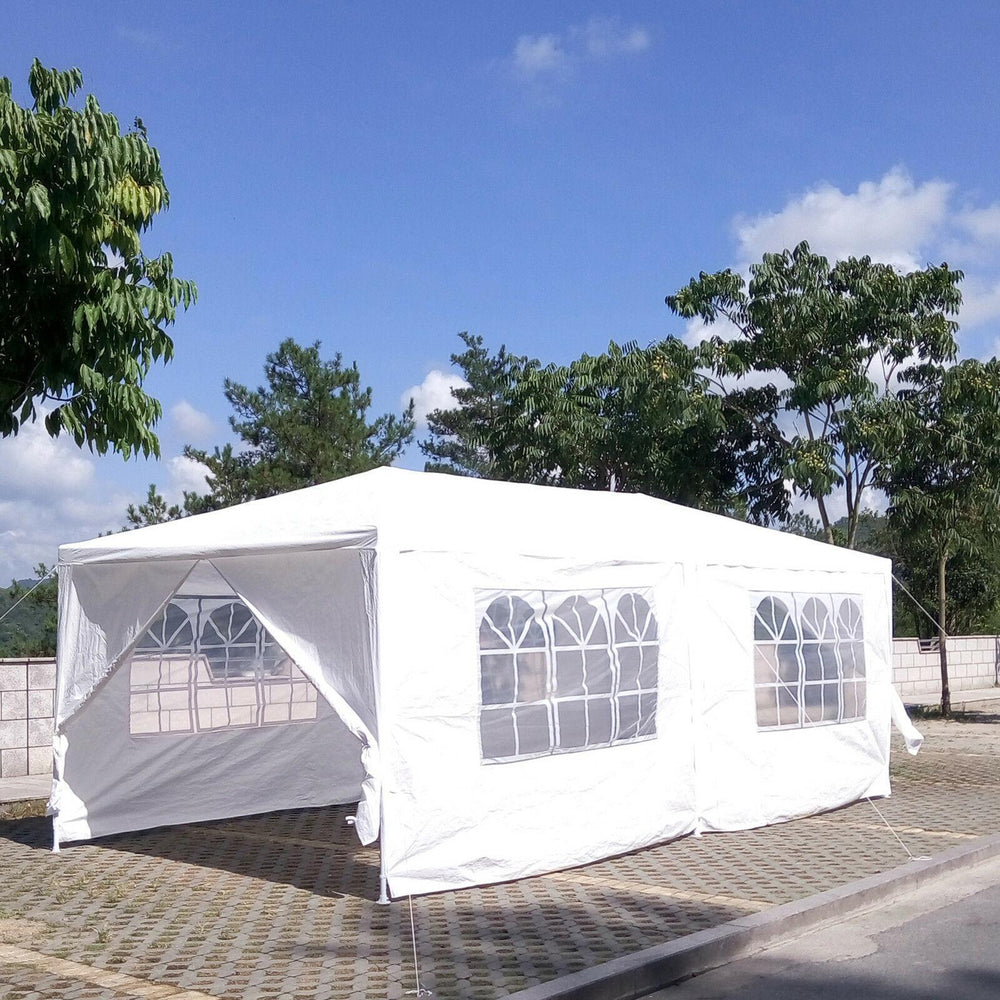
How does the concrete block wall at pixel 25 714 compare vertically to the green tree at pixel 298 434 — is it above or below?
below

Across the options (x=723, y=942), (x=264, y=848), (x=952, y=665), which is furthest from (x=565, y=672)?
(x=952, y=665)

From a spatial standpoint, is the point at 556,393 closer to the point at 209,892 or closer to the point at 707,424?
the point at 707,424

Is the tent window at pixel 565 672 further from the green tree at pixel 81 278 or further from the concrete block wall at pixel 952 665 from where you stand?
the concrete block wall at pixel 952 665

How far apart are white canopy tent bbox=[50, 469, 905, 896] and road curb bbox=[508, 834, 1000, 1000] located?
5.73 ft

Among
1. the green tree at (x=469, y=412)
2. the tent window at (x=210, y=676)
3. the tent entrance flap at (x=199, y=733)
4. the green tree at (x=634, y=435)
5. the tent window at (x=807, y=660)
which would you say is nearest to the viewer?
the tent entrance flap at (x=199, y=733)

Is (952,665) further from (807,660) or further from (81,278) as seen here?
(81,278)

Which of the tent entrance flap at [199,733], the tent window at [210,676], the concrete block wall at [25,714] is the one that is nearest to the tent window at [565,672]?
the tent entrance flap at [199,733]

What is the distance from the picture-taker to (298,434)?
1318 inches

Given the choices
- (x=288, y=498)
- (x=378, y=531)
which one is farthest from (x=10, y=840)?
(x=378, y=531)

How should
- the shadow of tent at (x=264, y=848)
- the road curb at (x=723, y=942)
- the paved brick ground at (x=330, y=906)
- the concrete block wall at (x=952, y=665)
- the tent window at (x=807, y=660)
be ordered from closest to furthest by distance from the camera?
the road curb at (x=723, y=942) → the paved brick ground at (x=330, y=906) → the shadow of tent at (x=264, y=848) → the tent window at (x=807, y=660) → the concrete block wall at (x=952, y=665)

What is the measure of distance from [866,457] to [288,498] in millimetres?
11727

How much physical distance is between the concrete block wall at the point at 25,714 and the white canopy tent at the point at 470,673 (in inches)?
108

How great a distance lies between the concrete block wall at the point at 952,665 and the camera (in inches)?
973

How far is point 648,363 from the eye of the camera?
19594 mm
